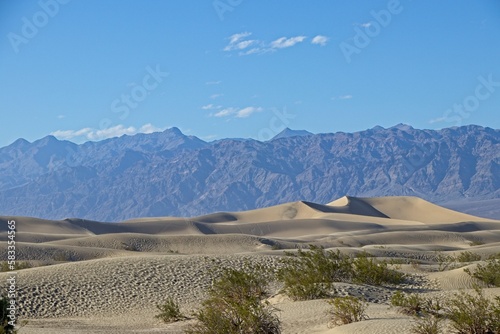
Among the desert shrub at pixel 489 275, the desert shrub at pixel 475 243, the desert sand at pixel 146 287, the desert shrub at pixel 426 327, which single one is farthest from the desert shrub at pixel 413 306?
the desert shrub at pixel 475 243

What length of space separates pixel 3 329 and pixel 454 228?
3102 inches

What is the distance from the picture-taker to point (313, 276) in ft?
73.2

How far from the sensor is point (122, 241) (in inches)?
2274

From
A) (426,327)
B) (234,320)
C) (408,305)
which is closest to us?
(426,327)

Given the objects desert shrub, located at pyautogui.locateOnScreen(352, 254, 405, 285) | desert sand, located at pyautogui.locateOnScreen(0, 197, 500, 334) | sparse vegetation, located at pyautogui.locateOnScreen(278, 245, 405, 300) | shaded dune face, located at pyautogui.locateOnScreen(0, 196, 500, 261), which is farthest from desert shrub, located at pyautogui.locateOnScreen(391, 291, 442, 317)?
shaded dune face, located at pyautogui.locateOnScreen(0, 196, 500, 261)

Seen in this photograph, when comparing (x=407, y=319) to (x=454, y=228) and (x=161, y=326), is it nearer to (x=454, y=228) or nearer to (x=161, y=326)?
(x=161, y=326)

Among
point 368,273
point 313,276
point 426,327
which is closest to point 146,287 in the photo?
point 313,276

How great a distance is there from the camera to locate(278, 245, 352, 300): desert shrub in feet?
69.2

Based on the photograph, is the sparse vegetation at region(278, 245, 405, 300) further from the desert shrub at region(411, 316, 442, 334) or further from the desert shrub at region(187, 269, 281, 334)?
the desert shrub at region(411, 316, 442, 334)

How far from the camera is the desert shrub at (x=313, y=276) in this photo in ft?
69.2

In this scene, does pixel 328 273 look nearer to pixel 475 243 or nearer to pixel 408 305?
pixel 408 305

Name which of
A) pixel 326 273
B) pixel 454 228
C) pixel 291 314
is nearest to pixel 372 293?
pixel 326 273

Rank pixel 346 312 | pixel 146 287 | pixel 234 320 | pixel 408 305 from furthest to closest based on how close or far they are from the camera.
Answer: pixel 146 287, pixel 408 305, pixel 346 312, pixel 234 320

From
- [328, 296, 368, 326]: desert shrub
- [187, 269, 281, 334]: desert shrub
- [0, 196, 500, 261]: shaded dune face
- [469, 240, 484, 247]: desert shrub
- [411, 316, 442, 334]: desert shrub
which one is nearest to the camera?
[411, 316, 442, 334]: desert shrub
